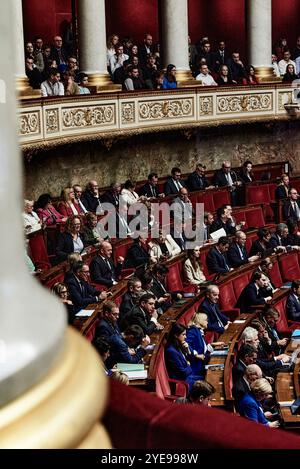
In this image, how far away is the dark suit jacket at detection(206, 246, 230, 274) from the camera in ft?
35.4

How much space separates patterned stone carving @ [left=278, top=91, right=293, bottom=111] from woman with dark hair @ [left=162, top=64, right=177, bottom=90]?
2831mm

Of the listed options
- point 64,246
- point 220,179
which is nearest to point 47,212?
point 64,246

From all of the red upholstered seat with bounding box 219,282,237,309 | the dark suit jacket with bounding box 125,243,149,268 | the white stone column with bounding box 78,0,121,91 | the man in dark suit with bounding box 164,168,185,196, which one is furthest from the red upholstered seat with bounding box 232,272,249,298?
the white stone column with bounding box 78,0,121,91

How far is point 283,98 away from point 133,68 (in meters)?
3.91

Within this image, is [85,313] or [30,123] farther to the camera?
[30,123]

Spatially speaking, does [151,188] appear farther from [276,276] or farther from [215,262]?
[276,276]

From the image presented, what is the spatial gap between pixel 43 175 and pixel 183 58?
454 cm

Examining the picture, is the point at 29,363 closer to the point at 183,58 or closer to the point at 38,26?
the point at 183,58

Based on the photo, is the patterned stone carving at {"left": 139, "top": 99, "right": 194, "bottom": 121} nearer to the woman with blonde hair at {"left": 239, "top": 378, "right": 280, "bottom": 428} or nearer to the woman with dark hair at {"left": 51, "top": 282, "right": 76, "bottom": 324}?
the woman with dark hair at {"left": 51, "top": 282, "right": 76, "bottom": 324}

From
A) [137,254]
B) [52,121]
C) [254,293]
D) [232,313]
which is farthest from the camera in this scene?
[52,121]

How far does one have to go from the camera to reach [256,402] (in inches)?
A: 241

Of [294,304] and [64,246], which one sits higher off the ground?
[64,246]

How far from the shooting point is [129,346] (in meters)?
7.30
